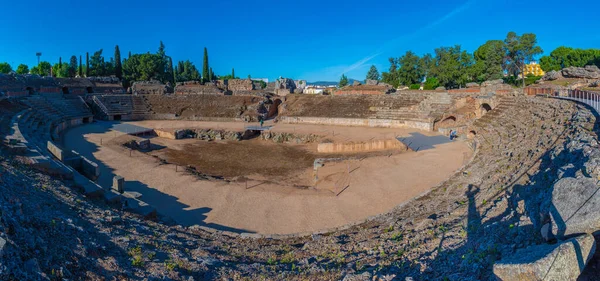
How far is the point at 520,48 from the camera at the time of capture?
45.9 m

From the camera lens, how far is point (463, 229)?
6570 mm

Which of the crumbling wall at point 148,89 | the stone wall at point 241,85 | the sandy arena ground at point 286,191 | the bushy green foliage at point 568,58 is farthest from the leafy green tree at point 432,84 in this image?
the crumbling wall at point 148,89

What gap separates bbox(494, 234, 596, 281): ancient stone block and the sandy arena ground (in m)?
6.92

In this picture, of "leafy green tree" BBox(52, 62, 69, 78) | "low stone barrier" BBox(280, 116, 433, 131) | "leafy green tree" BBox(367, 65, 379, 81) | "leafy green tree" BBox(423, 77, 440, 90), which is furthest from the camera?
"leafy green tree" BBox(367, 65, 379, 81)

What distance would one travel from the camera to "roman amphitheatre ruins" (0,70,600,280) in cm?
467

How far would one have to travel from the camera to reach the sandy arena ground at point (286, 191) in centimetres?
1098

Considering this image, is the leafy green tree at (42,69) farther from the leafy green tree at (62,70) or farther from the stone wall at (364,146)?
the stone wall at (364,146)

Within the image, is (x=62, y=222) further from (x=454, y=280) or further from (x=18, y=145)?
(x=18, y=145)

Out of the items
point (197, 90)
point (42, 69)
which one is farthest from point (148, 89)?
point (42, 69)

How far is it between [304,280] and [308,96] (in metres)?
38.1

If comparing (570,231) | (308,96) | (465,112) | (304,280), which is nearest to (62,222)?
(304,280)

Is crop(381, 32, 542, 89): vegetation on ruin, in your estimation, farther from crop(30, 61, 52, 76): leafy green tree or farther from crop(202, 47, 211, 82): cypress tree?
crop(30, 61, 52, 76): leafy green tree

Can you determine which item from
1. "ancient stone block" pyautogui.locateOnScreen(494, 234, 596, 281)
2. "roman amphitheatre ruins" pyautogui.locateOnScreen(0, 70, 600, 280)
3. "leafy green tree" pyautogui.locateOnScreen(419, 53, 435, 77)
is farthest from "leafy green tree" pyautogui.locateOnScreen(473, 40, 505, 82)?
"ancient stone block" pyautogui.locateOnScreen(494, 234, 596, 281)

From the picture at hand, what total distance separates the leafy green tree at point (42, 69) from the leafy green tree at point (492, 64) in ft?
266
